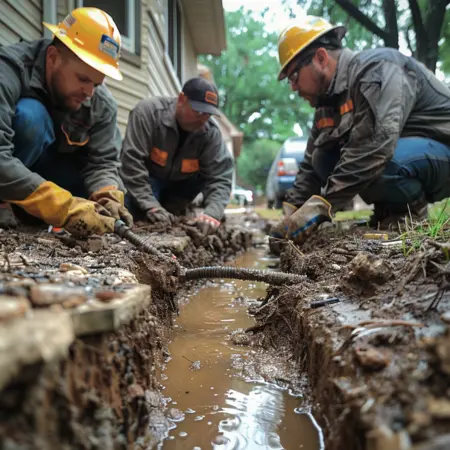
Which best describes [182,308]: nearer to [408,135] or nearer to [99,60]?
[99,60]

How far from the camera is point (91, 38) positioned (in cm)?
257

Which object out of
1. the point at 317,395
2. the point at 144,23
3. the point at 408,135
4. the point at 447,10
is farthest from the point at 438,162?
the point at 447,10

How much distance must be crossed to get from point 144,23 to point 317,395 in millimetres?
5307

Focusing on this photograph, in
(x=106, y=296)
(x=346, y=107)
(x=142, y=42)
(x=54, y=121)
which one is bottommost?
(x=106, y=296)

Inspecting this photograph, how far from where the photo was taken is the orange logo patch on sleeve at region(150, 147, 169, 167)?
3859mm

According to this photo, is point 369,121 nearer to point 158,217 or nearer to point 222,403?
point 158,217

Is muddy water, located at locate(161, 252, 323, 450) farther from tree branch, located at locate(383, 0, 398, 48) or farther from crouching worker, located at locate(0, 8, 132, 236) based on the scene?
tree branch, located at locate(383, 0, 398, 48)

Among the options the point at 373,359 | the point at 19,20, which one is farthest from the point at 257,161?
the point at 373,359

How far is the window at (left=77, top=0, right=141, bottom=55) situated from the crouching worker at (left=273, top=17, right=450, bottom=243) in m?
2.72

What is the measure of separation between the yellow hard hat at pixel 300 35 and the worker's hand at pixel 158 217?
1.54 meters

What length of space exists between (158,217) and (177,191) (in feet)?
3.65

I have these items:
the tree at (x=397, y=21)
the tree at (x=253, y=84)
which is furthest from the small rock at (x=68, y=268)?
the tree at (x=253, y=84)

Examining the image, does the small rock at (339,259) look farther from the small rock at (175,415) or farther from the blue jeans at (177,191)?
the blue jeans at (177,191)

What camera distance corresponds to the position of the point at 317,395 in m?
1.29
